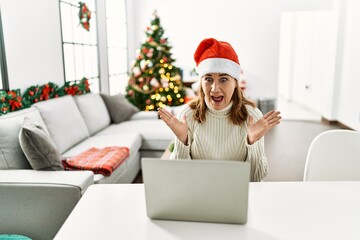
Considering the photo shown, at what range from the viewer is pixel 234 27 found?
6.54 meters

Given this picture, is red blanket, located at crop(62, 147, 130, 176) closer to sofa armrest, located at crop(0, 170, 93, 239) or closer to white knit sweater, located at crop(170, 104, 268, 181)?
sofa armrest, located at crop(0, 170, 93, 239)

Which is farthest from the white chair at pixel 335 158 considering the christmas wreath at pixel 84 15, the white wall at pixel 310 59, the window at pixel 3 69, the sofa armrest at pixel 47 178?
the white wall at pixel 310 59

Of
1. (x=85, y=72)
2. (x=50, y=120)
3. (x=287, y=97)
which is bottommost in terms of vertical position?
(x=287, y=97)

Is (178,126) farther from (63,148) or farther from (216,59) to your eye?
(63,148)

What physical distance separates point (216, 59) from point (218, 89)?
→ 134 millimetres

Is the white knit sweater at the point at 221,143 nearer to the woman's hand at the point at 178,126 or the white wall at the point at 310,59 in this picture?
the woman's hand at the point at 178,126

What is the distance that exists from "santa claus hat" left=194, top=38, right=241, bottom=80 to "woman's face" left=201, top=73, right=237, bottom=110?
28mm

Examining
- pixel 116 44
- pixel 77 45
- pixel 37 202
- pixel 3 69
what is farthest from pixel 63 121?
pixel 116 44

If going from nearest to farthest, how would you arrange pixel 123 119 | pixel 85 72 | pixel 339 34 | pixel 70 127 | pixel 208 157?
pixel 208 157 → pixel 70 127 → pixel 123 119 → pixel 85 72 → pixel 339 34

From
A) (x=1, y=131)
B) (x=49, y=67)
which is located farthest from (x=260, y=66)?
(x=1, y=131)

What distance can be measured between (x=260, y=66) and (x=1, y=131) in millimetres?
5271

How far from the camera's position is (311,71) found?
7301mm

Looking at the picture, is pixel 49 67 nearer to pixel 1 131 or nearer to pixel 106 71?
pixel 1 131

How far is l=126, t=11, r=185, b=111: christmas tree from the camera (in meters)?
5.46
